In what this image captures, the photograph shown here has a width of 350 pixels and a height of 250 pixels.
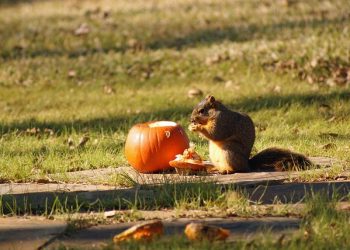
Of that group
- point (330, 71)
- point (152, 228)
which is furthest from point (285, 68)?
point (152, 228)

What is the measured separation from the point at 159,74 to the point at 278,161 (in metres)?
5.73

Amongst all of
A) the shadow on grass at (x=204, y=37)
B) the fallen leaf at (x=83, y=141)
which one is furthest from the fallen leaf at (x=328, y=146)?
the shadow on grass at (x=204, y=37)

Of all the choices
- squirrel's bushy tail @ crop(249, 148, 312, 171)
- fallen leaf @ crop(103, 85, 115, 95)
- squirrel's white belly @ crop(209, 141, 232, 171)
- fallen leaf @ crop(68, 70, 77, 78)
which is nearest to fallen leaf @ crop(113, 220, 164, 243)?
squirrel's white belly @ crop(209, 141, 232, 171)

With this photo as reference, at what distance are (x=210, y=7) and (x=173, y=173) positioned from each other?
29.6 feet

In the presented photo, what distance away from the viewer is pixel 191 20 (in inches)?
573

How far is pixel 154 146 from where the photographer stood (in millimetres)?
6824

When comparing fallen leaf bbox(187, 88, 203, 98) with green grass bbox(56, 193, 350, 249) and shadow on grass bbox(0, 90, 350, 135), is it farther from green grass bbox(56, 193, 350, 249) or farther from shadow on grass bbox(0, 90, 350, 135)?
green grass bbox(56, 193, 350, 249)

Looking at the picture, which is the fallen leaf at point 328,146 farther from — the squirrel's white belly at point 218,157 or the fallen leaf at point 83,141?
the fallen leaf at point 83,141

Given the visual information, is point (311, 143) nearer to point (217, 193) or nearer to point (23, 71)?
point (217, 193)

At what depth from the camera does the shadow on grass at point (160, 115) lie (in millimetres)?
9453

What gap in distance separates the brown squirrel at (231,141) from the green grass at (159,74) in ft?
2.38

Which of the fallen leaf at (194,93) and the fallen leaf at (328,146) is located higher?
the fallen leaf at (328,146)

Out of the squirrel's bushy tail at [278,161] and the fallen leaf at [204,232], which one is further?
the squirrel's bushy tail at [278,161]

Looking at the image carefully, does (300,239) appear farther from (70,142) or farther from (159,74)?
(159,74)
